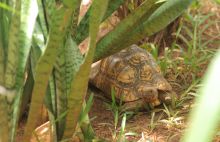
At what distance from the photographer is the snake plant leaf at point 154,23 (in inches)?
39.8

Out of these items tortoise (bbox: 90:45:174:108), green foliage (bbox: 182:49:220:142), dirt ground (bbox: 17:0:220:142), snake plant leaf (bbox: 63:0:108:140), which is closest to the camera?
green foliage (bbox: 182:49:220:142)

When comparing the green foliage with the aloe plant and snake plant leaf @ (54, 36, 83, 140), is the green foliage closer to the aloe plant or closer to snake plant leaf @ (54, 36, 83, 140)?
the aloe plant

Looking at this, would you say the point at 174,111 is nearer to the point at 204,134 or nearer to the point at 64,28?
the point at 64,28

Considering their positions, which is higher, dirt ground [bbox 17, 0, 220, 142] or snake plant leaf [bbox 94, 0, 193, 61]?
snake plant leaf [bbox 94, 0, 193, 61]

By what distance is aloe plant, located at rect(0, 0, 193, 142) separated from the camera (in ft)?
2.45

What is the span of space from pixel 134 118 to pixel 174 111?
0.16m

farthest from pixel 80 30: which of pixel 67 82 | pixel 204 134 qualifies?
pixel 204 134

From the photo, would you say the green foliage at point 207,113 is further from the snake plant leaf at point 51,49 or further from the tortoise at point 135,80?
the tortoise at point 135,80

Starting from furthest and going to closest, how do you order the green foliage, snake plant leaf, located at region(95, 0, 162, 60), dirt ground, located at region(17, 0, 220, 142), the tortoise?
the tortoise → dirt ground, located at region(17, 0, 220, 142) → snake plant leaf, located at region(95, 0, 162, 60) → the green foliage

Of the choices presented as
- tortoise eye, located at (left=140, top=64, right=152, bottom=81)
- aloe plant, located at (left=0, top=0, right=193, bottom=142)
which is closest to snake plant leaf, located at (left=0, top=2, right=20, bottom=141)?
aloe plant, located at (left=0, top=0, right=193, bottom=142)

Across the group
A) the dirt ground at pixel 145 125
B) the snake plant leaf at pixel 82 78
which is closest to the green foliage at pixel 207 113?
the snake plant leaf at pixel 82 78

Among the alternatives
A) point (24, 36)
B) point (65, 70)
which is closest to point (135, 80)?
point (65, 70)

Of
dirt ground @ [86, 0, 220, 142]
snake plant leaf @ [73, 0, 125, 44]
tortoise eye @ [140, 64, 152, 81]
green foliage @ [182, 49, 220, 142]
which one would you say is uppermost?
snake plant leaf @ [73, 0, 125, 44]

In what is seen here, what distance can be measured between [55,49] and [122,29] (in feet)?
0.98
